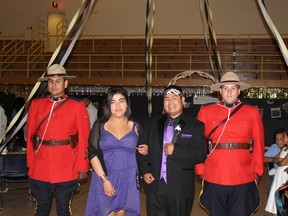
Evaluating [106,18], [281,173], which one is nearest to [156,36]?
[106,18]

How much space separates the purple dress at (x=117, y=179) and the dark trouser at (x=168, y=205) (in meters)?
0.17

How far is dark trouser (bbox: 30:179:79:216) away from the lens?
3787 millimetres

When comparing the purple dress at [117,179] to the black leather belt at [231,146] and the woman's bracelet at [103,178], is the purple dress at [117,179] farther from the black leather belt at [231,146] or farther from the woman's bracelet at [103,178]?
the black leather belt at [231,146]

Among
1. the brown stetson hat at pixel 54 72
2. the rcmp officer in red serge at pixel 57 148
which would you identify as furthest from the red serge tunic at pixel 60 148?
the brown stetson hat at pixel 54 72

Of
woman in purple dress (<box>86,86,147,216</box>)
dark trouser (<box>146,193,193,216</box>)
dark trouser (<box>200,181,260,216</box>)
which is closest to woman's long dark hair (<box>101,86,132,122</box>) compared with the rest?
woman in purple dress (<box>86,86,147,216</box>)

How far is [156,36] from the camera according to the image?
16.7 m

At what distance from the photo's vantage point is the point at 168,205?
337 cm

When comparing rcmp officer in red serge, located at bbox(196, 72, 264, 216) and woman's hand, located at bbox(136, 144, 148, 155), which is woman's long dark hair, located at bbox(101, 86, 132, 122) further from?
rcmp officer in red serge, located at bbox(196, 72, 264, 216)

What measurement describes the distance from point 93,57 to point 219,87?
12.0 m

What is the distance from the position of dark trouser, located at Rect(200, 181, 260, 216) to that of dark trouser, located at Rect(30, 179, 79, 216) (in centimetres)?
135

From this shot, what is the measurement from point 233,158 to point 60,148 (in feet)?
5.46

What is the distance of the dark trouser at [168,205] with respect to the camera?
334 cm

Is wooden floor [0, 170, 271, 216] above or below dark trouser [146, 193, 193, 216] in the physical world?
below

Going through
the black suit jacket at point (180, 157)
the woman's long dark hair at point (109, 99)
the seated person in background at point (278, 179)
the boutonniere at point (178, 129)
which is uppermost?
the woman's long dark hair at point (109, 99)
